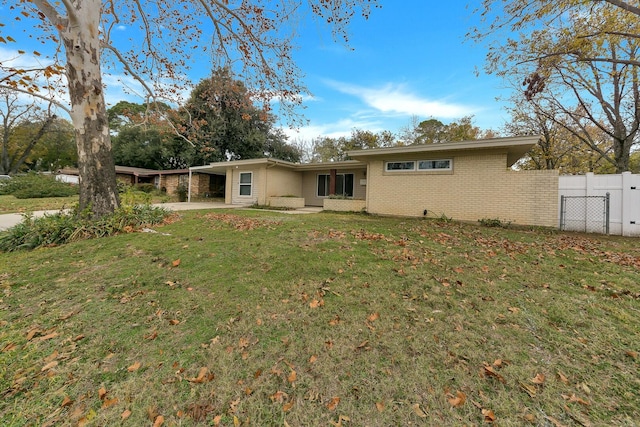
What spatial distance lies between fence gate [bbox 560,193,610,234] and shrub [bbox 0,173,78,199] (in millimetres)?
25687

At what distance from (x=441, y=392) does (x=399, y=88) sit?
494 inches

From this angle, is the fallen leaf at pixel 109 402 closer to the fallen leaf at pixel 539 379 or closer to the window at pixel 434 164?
the fallen leaf at pixel 539 379

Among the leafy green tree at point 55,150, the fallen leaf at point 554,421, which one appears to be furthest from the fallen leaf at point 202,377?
the leafy green tree at point 55,150

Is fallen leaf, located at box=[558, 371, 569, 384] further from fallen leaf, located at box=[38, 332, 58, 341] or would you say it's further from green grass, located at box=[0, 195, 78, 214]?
green grass, located at box=[0, 195, 78, 214]

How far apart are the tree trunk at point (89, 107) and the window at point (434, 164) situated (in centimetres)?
988

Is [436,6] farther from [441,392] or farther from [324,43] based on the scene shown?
[441,392]

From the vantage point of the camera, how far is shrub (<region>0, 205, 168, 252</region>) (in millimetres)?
5121

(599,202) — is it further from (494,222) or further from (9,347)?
(9,347)

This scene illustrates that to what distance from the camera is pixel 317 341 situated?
2.26m

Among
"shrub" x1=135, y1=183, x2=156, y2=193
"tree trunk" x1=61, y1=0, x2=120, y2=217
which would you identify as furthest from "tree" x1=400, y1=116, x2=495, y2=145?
"shrub" x1=135, y1=183, x2=156, y2=193

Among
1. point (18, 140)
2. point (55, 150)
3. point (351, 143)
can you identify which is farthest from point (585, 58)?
point (55, 150)

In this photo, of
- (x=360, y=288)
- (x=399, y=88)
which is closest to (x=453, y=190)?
(x=399, y=88)

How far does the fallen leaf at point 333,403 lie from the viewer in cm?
164

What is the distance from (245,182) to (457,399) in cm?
1545
